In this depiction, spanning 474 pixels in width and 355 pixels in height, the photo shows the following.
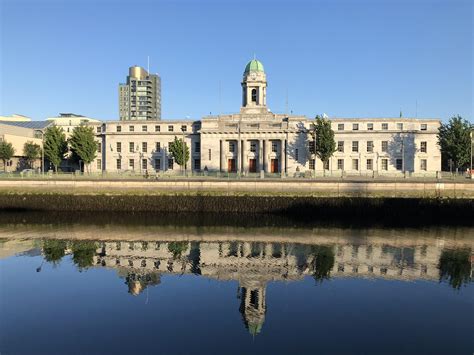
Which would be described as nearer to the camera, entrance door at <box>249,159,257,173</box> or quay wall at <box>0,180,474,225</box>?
quay wall at <box>0,180,474,225</box>

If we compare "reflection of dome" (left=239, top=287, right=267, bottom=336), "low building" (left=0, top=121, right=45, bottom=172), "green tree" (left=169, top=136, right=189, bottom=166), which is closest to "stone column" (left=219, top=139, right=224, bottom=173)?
"green tree" (left=169, top=136, right=189, bottom=166)

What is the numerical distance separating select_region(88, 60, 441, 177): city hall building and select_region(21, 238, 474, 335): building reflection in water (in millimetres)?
38888

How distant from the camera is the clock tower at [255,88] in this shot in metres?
79.1

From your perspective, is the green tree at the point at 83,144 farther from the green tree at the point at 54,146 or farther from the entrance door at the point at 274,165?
the entrance door at the point at 274,165

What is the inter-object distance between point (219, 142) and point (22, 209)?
3666 cm

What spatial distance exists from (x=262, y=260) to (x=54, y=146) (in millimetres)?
54566

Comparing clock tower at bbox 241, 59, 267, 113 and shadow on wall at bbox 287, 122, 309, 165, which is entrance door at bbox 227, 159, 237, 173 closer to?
clock tower at bbox 241, 59, 267, 113

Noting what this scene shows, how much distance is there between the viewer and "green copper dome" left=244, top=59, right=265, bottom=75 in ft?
265

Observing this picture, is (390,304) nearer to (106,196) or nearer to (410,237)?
(410,237)

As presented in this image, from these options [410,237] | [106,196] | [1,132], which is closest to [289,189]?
[410,237]

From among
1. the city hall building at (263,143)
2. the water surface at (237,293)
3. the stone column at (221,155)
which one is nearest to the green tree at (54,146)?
the city hall building at (263,143)

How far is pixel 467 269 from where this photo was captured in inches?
1046

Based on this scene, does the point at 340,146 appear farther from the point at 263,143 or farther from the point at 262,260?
the point at 262,260

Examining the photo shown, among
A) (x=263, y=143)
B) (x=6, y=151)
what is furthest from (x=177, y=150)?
(x=6, y=151)
